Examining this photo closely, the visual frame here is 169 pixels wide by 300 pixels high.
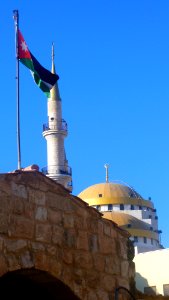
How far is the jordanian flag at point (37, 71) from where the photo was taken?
477 inches

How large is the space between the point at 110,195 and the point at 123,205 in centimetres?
188

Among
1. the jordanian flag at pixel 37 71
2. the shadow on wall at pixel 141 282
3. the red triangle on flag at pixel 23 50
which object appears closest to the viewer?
the jordanian flag at pixel 37 71

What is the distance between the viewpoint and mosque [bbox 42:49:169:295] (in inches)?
1095

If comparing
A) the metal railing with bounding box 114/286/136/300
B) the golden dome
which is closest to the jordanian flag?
the metal railing with bounding box 114/286/136/300

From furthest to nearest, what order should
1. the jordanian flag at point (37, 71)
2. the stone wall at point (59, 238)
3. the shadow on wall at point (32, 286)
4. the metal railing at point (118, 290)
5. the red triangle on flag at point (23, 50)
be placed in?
the red triangle on flag at point (23, 50)
the jordanian flag at point (37, 71)
the metal railing at point (118, 290)
the shadow on wall at point (32, 286)
the stone wall at point (59, 238)

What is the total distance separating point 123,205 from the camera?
2554 inches

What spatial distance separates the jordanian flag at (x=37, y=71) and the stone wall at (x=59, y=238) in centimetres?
545

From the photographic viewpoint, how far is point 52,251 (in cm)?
611

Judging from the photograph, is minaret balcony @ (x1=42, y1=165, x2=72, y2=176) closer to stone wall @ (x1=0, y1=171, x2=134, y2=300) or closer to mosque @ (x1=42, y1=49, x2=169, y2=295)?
mosque @ (x1=42, y1=49, x2=169, y2=295)

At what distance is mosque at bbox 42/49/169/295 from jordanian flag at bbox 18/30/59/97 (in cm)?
1645

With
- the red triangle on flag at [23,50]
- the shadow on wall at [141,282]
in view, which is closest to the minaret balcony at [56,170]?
the shadow on wall at [141,282]

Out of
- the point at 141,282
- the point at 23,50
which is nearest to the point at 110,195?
the point at 141,282

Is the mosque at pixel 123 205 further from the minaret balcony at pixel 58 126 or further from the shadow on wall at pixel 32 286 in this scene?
the shadow on wall at pixel 32 286

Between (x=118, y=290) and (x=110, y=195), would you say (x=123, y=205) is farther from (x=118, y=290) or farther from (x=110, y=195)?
(x=118, y=290)
